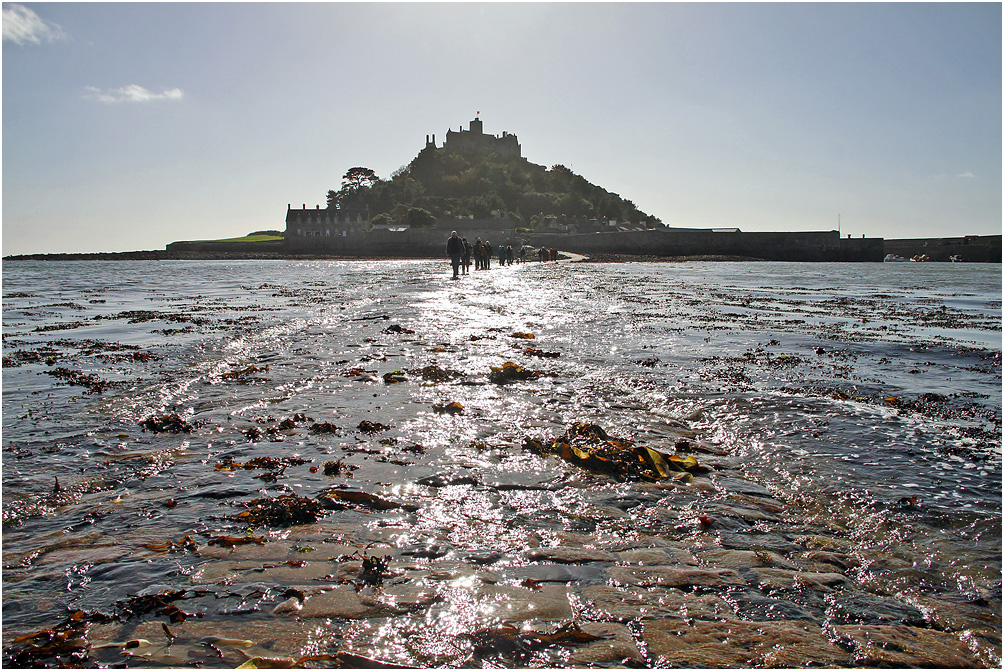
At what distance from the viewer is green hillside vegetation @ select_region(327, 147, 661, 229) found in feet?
416

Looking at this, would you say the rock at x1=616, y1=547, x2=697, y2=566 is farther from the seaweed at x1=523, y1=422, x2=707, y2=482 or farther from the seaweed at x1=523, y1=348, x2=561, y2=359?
the seaweed at x1=523, y1=348, x2=561, y2=359

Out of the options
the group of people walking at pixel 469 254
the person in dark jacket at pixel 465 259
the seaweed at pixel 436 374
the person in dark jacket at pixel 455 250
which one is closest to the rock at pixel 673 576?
the seaweed at pixel 436 374

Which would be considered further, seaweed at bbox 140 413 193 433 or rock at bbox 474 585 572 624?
seaweed at bbox 140 413 193 433

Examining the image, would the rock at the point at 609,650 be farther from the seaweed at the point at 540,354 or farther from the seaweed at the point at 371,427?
the seaweed at the point at 540,354

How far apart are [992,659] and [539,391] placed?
4567 mm

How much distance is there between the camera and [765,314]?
1570 cm

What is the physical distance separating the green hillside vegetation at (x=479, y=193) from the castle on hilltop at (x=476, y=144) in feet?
15.8

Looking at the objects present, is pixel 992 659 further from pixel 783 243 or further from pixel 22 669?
pixel 783 243

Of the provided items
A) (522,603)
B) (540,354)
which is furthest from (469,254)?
(522,603)

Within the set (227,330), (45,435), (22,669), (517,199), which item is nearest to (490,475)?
(22,669)

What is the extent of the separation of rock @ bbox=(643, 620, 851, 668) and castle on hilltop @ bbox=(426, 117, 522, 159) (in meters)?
162

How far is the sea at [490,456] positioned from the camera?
115 inches

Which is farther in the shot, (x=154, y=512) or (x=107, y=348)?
(x=107, y=348)

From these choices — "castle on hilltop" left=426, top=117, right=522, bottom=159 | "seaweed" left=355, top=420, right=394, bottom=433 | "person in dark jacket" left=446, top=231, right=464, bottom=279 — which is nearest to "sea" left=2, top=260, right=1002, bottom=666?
"seaweed" left=355, top=420, right=394, bottom=433
